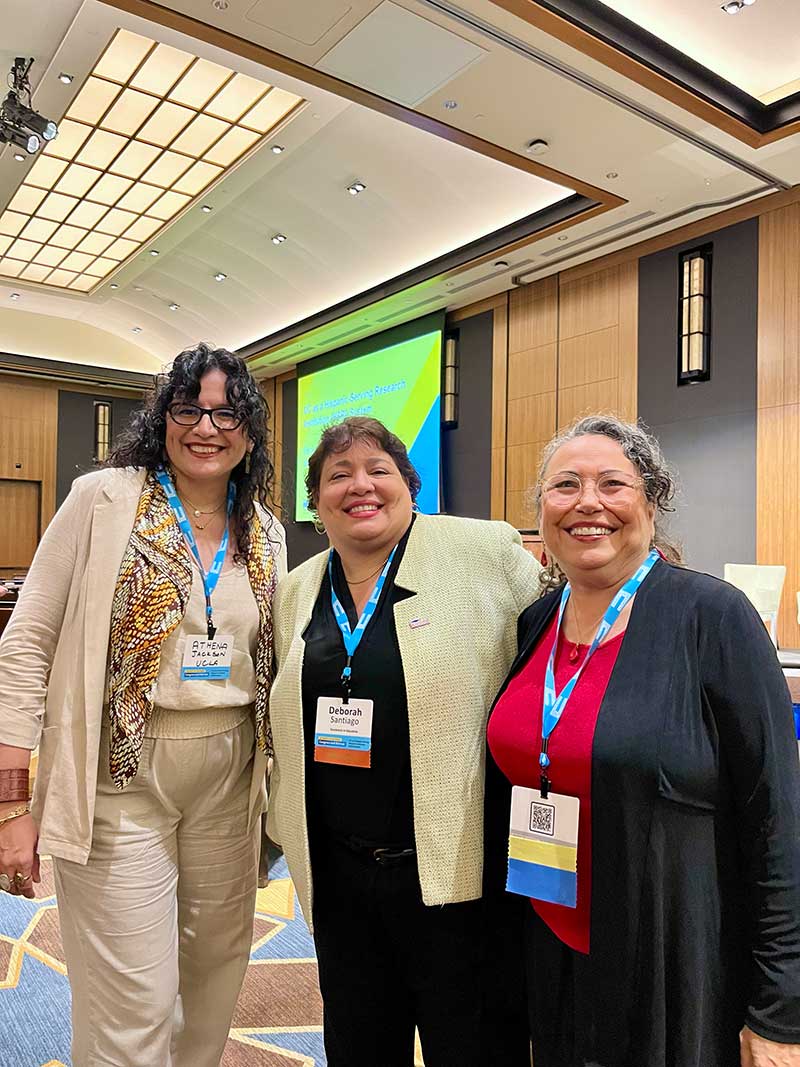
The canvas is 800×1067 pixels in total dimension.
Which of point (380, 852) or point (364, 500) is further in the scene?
point (364, 500)

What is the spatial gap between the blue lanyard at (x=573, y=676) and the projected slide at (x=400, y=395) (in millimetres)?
7762

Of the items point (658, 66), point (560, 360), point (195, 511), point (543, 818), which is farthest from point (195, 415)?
point (560, 360)

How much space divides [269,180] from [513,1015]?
7922 millimetres

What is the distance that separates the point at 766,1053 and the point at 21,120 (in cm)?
686

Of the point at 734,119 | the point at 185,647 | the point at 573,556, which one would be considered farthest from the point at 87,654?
the point at 734,119

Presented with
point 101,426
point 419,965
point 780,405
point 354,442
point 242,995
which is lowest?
point 242,995

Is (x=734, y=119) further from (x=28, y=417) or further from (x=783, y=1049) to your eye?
(x=28, y=417)

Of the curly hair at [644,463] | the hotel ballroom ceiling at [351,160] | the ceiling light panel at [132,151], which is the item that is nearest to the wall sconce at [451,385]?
the hotel ballroom ceiling at [351,160]

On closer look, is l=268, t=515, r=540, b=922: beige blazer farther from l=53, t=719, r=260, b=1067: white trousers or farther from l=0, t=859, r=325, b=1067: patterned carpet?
l=0, t=859, r=325, b=1067: patterned carpet

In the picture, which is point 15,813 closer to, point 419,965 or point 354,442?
point 419,965

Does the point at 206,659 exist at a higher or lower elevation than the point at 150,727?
higher

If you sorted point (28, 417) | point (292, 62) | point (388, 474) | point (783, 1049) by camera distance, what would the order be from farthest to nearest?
point (28, 417)
point (292, 62)
point (388, 474)
point (783, 1049)

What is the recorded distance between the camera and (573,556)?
1.44m

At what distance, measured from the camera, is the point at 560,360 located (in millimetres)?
8492
